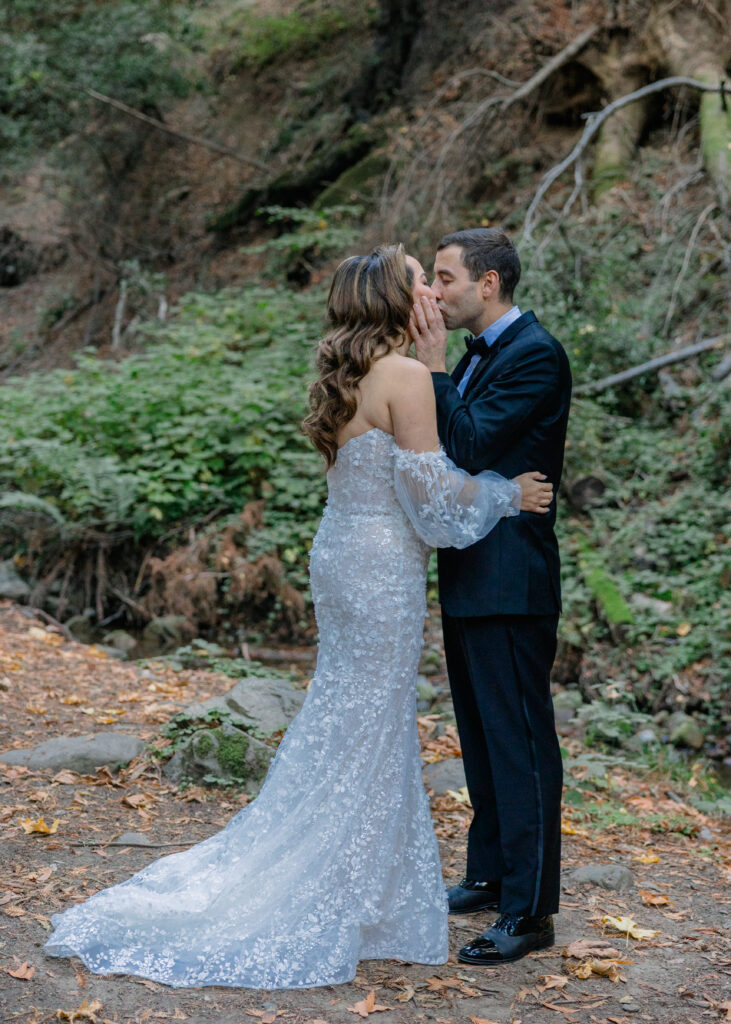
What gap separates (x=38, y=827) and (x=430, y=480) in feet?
7.35

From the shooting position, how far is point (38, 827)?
395 cm

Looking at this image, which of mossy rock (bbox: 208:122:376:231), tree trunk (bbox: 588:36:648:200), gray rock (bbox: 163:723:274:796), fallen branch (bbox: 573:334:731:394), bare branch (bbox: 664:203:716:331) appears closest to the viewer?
gray rock (bbox: 163:723:274:796)

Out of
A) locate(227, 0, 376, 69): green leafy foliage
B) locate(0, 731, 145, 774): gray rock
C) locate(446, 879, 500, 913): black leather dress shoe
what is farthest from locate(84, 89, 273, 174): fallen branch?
locate(446, 879, 500, 913): black leather dress shoe

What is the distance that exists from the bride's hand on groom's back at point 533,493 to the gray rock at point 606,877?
1.74 m

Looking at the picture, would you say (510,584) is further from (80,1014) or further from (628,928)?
(80,1014)

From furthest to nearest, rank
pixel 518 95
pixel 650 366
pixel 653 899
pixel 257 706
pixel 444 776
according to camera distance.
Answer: pixel 518 95, pixel 650 366, pixel 257 706, pixel 444 776, pixel 653 899

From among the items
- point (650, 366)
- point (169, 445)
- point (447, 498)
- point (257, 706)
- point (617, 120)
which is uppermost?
point (617, 120)

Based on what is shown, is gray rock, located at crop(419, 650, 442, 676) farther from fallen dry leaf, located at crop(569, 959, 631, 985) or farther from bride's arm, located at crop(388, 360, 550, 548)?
bride's arm, located at crop(388, 360, 550, 548)

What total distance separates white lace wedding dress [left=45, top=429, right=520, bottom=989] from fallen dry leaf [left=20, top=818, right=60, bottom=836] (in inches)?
33.7

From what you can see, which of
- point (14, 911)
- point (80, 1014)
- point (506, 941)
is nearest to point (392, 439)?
point (506, 941)

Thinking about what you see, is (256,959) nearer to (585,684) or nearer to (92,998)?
(92,998)

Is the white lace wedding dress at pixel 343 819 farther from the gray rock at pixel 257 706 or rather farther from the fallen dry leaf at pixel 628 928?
the gray rock at pixel 257 706

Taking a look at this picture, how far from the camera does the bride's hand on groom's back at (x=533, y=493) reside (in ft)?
10.4

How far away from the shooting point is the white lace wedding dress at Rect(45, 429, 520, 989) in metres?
2.98
